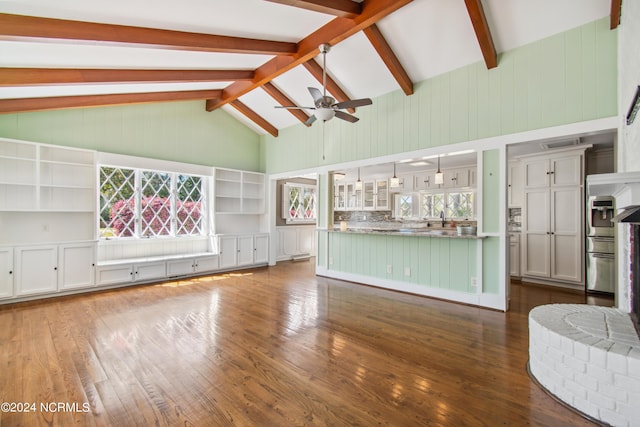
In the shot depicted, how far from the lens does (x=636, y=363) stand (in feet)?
5.40

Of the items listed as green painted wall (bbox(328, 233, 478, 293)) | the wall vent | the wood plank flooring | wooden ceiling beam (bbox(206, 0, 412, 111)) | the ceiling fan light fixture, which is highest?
wooden ceiling beam (bbox(206, 0, 412, 111))

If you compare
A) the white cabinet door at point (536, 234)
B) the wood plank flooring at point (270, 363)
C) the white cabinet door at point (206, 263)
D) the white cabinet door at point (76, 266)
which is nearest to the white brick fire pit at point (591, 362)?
the wood plank flooring at point (270, 363)

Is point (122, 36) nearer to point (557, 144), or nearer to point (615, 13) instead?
point (615, 13)

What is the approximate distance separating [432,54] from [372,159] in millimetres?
1741

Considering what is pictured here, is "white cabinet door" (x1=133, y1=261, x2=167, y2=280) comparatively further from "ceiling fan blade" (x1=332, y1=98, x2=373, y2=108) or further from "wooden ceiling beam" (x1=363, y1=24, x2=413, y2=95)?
"wooden ceiling beam" (x1=363, y1=24, x2=413, y2=95)

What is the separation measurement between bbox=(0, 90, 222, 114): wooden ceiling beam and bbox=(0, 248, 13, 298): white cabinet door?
6.17ft

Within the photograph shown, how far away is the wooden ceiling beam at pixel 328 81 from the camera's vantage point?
15.0 ft

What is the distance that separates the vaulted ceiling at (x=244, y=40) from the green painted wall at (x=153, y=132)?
0.48m

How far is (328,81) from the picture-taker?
4.94 metres

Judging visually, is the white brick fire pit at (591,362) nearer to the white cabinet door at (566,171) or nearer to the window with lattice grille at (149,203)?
the white cabinet door at (566,171)

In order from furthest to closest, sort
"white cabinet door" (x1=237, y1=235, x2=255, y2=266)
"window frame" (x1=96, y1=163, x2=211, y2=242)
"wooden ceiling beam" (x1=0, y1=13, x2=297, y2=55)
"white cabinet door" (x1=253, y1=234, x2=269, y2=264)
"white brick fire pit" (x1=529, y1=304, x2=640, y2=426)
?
1. "white cabinet door" (x1=253, y1=234, x2=269, y2=264)
2. "white cabinet door" (x1=237, y1=235, x2=255, y2=266)
3. "window frame" (x1=96, y1=163, x2=211, y2=242)
4. "wooden ceiling beam" (x1=0, y1=13, x2=297, y2=55)
5. "white brick fire pit" (x1=529, y1=304, x2=640, y2=426)

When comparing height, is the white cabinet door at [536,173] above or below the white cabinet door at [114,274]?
above

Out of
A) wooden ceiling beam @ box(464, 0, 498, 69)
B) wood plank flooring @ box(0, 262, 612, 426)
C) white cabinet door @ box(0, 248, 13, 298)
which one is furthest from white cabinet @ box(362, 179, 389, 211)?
white cabinet door @ box(0, 248, 13, 298)

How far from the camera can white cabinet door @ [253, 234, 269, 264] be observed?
7.02m
